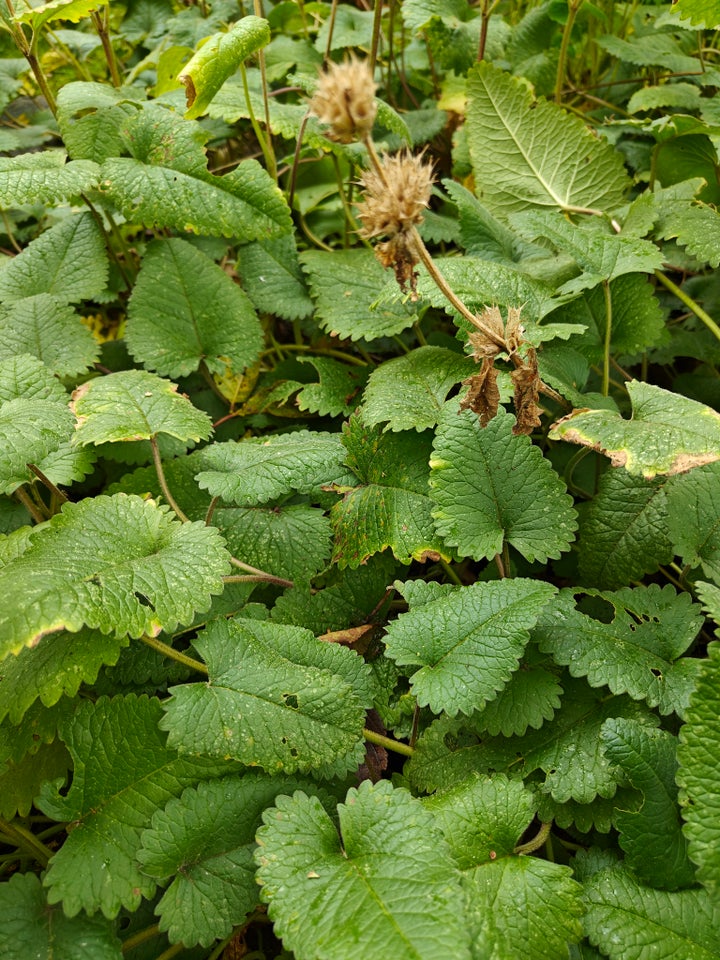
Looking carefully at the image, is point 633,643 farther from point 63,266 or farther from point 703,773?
point 63,266

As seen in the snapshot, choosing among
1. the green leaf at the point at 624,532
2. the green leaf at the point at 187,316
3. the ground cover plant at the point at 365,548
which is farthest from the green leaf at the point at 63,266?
the green leaf at the point at 624,532

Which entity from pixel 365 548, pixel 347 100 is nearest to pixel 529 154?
pixel 365 548

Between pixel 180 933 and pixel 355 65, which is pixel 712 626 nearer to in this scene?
pixel 180 933

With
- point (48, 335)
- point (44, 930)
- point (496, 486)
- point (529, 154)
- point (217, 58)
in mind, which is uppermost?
point (217, 58)

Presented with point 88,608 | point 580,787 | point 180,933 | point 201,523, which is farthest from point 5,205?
point 580,787

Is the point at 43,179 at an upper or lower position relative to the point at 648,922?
upper

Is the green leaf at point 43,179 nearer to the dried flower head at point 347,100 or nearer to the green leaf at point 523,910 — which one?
the dried flower head at point 347,100
